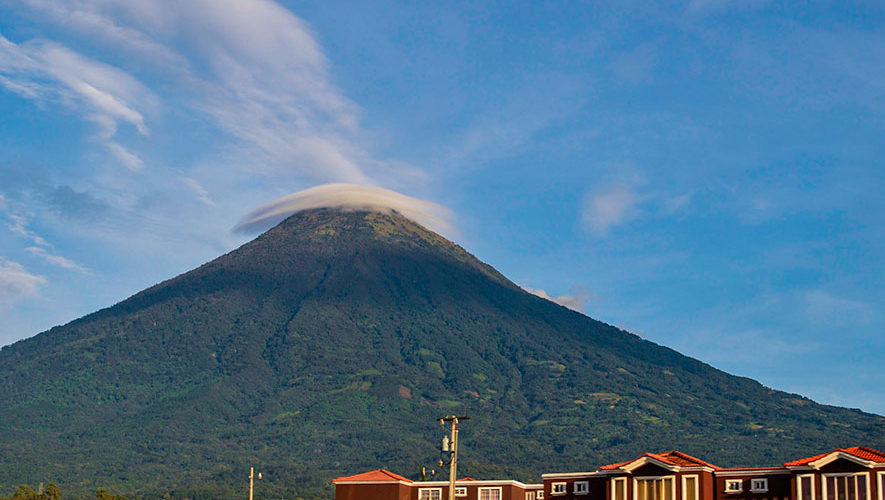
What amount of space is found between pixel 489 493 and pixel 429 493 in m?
4.88

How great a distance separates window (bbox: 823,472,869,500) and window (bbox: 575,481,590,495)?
1654 cm

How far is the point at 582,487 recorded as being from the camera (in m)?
82.1

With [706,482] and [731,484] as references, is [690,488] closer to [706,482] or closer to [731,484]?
[706,482]

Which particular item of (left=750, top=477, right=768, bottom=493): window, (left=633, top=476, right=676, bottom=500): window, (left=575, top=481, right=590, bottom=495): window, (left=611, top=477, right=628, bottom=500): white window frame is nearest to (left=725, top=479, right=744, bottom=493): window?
(left=750, top=477, right=768, bottom=493): window

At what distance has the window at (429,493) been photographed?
88312 mm

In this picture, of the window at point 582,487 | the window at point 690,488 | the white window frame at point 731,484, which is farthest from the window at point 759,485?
the window at point 582,487

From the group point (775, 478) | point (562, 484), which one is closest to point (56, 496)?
point (562, 484)

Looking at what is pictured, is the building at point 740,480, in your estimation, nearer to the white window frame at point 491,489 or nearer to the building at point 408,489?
the white window frame at point 491,489

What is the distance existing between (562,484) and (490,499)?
834 cm

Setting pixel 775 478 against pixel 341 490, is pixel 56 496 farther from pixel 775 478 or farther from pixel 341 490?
pixel 775 478

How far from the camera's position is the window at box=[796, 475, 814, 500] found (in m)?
73.0

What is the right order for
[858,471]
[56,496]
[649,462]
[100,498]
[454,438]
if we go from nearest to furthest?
[454,438] → [858,471] → [649,462] → [100,498] → [56,496]

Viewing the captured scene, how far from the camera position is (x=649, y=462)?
77188 millimetres

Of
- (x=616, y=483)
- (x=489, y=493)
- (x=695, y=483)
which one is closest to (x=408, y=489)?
(x=489, y=493)
